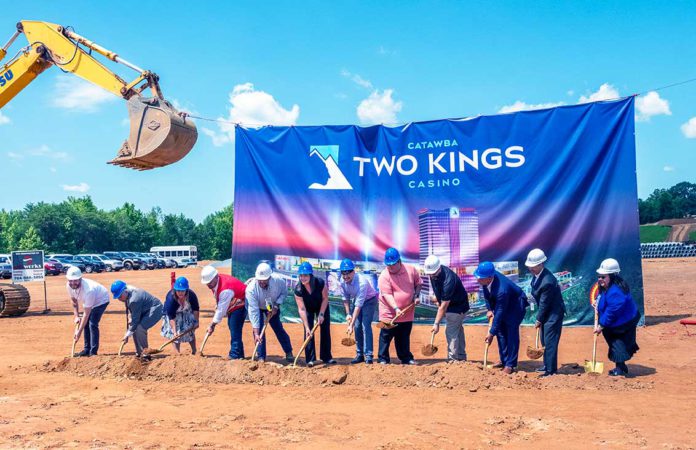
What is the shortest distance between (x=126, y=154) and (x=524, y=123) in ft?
23.0

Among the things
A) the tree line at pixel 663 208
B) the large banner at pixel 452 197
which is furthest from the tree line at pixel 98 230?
the tree line at pixel 663 208

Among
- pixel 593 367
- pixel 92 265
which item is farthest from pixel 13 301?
pixel 92 265

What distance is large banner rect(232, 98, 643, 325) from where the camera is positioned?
9.77 meters

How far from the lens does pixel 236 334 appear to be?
8.01 metres

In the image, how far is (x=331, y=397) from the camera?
21.1 ft

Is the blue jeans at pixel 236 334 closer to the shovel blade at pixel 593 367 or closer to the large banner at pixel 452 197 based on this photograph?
the large banner at pixel 452 197

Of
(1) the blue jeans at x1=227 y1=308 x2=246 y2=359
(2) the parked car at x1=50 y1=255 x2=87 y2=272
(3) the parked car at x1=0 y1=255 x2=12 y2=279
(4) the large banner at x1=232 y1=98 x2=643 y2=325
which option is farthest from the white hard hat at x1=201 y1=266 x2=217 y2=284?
(2) the parked car at x1=50 y1=255 x2=87 y2=272

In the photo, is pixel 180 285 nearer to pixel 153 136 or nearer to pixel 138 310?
pixel 138 310

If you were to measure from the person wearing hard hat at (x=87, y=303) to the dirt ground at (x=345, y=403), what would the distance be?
58 centimetres

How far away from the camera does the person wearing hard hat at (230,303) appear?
7.85 metres

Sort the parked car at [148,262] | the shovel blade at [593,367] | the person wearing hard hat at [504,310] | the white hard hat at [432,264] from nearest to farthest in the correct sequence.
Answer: the shovel blade at [593,367] → the person wearing hard hat at [504,310] → the white hard hat at [432,264] → the parked car at [148,262]

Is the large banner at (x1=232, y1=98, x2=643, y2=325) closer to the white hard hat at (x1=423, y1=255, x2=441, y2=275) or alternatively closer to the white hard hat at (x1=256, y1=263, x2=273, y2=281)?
the white hard hat at (x1=423, y1=255, x2=441, y2=275)

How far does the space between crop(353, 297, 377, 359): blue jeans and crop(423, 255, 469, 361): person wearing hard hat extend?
956 mm

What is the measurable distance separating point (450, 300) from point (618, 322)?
6.64 feet
